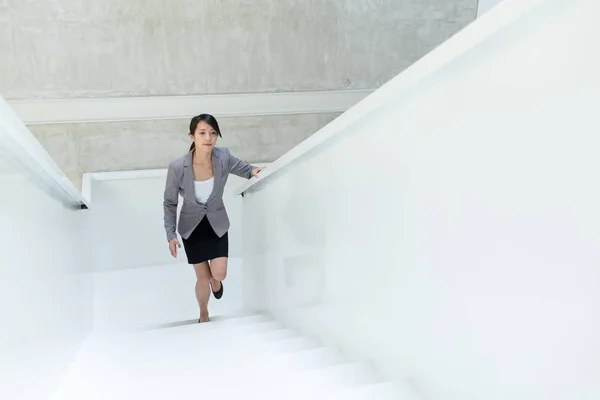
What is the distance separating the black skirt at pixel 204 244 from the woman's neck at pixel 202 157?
0.49 metres

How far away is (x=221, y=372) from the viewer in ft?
6.63

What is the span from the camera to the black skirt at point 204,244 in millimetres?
4180

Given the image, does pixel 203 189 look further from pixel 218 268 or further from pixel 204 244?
pixel 218 268

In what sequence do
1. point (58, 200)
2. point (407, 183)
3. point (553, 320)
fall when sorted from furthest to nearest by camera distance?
point (58, 200) < point (407, 183) < point (553, 320)

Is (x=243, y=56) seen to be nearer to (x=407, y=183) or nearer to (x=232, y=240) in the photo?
(x=232, y=240)

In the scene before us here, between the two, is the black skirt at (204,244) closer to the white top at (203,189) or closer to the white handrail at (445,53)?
the white top at (203,189)

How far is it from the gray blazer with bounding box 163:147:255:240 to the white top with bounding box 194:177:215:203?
1.2 inches

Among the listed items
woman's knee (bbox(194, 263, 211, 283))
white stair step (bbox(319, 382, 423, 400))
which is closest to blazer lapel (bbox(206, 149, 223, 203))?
woman's knee (bbox(194, 263, 211, 283))

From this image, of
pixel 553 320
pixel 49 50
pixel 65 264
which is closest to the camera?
pixel 553 320

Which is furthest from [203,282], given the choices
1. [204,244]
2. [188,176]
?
[188,176]

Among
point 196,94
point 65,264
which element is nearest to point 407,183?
point 65,264

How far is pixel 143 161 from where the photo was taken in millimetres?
5594

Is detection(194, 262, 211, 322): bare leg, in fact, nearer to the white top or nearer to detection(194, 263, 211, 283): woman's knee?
detection(194, 263, 211, 283): woman's knee

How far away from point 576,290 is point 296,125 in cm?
505
